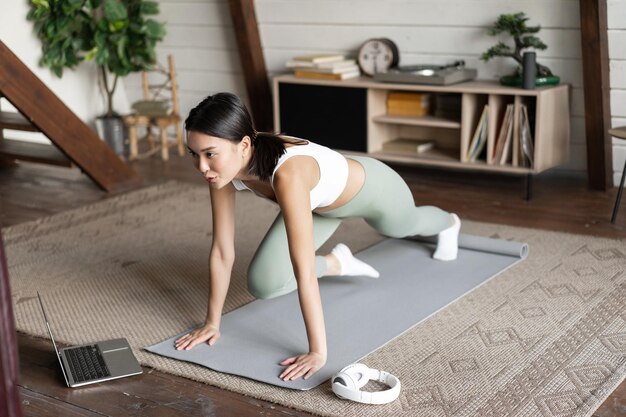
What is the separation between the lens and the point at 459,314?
265 centimetres

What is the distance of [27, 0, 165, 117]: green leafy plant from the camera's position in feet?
16.2

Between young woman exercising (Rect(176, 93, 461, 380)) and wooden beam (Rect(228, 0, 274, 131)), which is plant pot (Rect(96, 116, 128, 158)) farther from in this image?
young woman exercising (Rect(176, 93, 461, 380))

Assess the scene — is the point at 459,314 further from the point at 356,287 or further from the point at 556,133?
the point at 556,133

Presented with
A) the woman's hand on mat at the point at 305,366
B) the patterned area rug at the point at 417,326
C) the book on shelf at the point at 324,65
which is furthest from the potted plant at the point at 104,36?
the woman's hand on mat at the point at 305,366

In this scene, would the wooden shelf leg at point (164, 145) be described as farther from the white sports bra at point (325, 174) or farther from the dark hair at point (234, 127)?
the dark hair at point (234, 127)

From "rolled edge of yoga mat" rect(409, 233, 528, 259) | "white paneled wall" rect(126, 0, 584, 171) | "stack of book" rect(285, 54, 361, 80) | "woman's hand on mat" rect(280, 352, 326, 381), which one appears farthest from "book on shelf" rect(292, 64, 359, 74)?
"woman's hand on mat" rect(280, 352, 326, 381)

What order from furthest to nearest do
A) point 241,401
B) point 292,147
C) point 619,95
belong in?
point 619,95
point 292,147
point 241,401

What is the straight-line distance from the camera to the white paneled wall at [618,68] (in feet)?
12.7

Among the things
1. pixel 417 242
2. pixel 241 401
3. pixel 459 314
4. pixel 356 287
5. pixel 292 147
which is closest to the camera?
pixel 241 401

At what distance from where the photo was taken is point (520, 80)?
403cm

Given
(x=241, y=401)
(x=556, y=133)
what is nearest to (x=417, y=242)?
(x=556, y=133)

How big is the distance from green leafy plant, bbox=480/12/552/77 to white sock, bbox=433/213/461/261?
129 centimetres

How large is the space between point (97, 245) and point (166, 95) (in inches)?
89.7

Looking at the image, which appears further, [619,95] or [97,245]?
[619,95]
